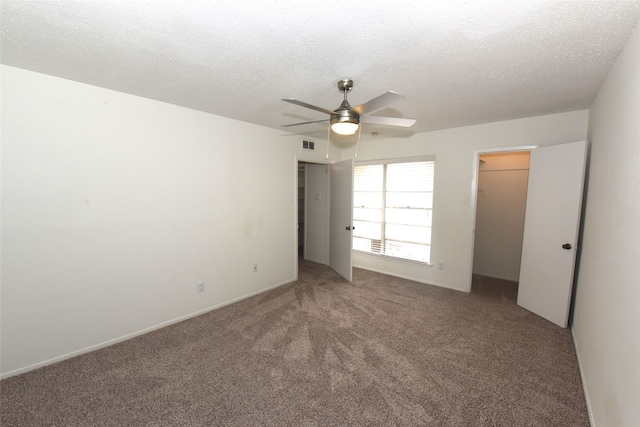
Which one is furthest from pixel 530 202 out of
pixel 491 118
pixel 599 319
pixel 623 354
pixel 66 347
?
pixel 66 347

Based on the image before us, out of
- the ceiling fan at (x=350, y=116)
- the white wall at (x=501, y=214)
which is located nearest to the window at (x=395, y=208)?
the white wall at (x=501, y=214)

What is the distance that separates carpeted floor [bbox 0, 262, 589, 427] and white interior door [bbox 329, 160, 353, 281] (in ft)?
4.33

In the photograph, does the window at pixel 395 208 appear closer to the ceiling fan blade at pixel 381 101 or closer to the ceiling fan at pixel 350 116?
the ceiling fan at pixel 350 116

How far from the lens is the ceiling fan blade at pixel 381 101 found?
1.69 m

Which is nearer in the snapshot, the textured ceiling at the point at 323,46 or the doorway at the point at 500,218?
the textured ceiling at the point at 323,46

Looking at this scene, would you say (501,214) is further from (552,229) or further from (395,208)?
(395,208)

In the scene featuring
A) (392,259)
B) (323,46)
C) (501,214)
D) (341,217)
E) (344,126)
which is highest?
(323,46)

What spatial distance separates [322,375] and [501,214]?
421cm

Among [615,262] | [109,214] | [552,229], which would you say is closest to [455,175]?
[552,229]

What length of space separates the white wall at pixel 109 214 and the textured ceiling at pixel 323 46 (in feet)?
1.15

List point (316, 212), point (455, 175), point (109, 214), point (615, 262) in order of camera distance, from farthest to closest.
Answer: point (316, 212), point (455, 175), point (109, 214), point (615, 262)

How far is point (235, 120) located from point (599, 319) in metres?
4.00

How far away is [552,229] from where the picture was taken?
3006 mm

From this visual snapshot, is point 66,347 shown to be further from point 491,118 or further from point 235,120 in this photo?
point 491,118
